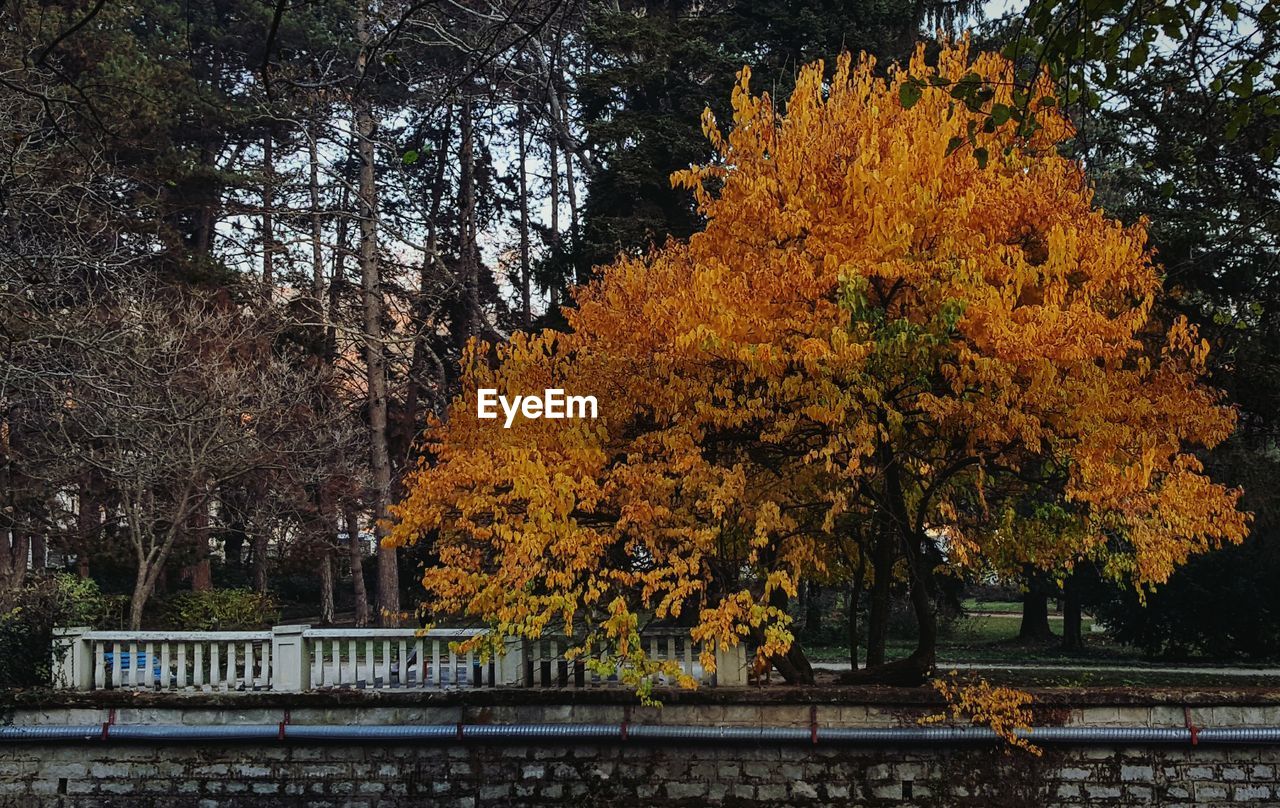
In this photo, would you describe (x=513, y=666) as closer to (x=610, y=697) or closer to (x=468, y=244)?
(x=610, y=697)

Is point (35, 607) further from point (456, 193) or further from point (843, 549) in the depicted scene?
point (456, 193)

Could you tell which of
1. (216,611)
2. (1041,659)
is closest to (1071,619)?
(1041,659)

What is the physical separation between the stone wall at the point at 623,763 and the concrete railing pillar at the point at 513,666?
0.32 metres

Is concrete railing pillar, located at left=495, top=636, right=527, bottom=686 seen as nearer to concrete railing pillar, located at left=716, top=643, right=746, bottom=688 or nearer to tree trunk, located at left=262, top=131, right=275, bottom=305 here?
concrete railing pillar, located at left=716, top=643, right=746, bottom=688

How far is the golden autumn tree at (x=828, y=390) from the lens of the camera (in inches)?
389

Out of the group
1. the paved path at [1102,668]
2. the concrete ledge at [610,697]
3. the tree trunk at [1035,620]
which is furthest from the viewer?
the tree trunk at [1035,620]

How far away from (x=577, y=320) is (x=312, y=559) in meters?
17.9

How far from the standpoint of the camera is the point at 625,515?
34.2ft

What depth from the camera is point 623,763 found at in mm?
10977


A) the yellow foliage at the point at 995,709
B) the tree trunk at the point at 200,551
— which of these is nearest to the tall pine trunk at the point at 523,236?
the tree trunk at the point at 200,551

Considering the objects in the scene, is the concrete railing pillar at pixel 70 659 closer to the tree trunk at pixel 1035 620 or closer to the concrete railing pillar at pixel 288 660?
the concrete railing pillar at pixel 288 660

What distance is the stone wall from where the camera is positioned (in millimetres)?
10547

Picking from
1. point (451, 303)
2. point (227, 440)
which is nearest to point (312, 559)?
point (451, 303)

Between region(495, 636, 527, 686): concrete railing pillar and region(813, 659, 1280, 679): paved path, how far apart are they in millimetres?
6630
